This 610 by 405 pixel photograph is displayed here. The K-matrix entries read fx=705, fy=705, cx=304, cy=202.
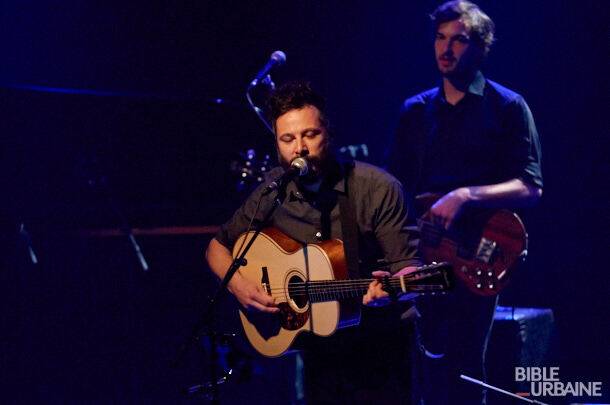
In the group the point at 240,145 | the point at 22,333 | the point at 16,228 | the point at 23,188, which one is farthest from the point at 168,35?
the point at 22,333

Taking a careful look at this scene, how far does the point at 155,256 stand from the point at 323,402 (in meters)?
2.52

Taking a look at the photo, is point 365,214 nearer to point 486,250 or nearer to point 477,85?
point 486,250

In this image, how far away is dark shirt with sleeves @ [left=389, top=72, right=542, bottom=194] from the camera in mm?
4504

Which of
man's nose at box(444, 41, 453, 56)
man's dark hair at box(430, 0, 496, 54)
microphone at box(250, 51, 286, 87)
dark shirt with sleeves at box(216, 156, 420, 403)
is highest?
man's dark hair at box(430, 0, 496, 54)

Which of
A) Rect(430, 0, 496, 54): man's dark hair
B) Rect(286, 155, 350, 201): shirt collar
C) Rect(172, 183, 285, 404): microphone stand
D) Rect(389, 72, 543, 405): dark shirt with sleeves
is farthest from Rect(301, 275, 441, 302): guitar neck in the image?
Rect(430, 0, 496, 54): man's dark hair

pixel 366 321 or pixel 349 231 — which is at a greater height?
pixel 349 231

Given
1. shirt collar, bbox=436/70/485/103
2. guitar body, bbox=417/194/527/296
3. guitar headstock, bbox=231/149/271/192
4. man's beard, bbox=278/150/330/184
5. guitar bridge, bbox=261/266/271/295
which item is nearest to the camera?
man's beard, bbox=278/150/330/184

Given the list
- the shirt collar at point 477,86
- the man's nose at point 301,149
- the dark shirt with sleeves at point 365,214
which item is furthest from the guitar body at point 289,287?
the shirt collar at point 477,86

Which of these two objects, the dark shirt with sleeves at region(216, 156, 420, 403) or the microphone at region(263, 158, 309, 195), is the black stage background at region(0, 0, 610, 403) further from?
→ the microphone at region(263, 158, 309, 195)

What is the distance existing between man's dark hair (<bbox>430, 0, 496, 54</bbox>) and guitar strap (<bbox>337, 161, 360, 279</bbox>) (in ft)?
6.40

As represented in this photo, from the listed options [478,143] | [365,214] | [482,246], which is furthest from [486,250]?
[365,214]

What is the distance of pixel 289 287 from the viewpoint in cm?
343

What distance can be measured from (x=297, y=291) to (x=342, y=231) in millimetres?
392

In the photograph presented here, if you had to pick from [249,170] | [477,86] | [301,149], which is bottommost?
[301,149]
